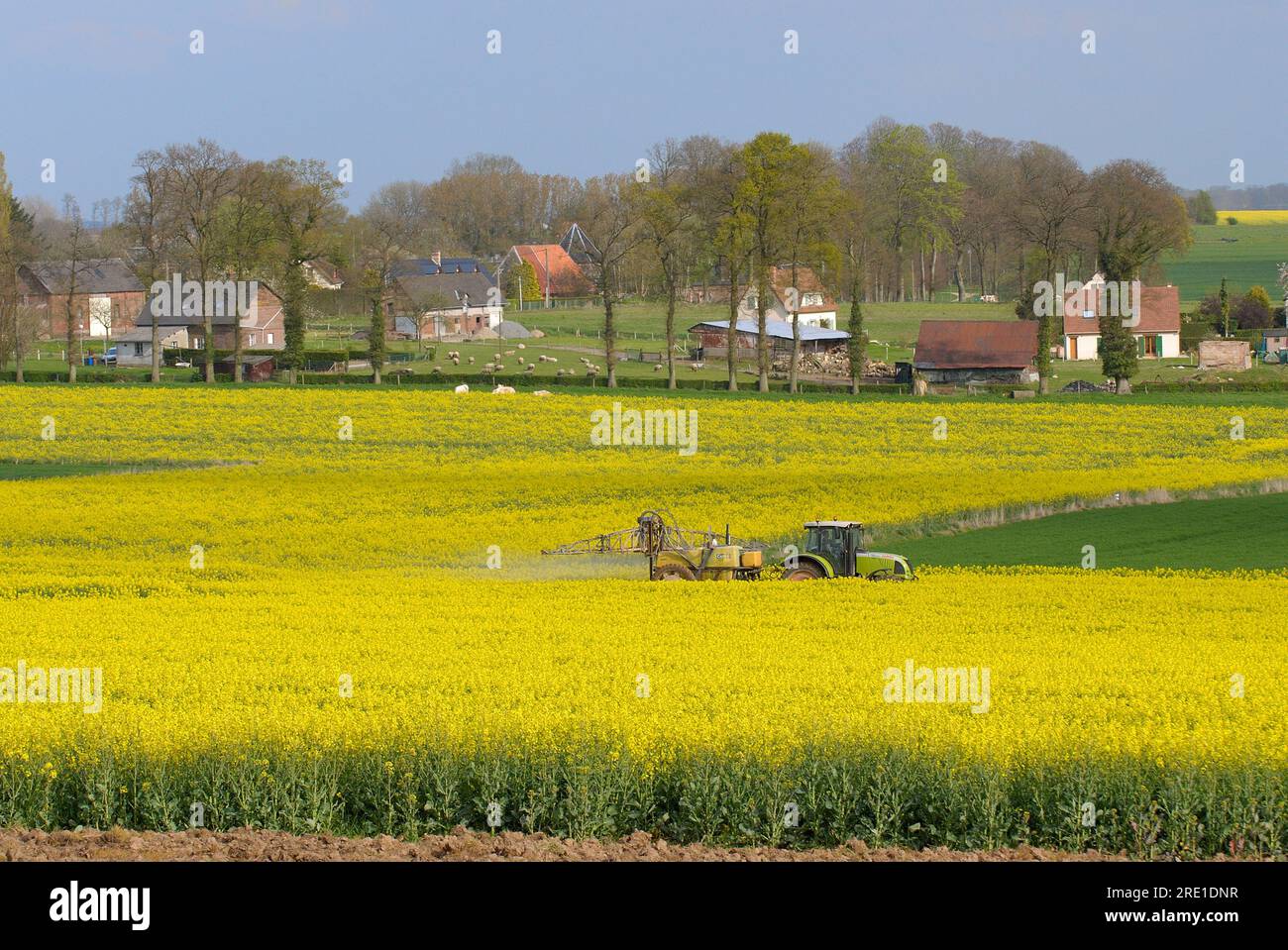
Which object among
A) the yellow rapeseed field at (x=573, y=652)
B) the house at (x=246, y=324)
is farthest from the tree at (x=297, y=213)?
the yellow rapeseed field at (x=573, y=652)

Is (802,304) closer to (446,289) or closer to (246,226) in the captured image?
(446,289)

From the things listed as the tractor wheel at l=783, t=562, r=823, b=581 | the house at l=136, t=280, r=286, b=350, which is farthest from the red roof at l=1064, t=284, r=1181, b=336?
the tractor wheel at l=783, t=562, r=823, b=581

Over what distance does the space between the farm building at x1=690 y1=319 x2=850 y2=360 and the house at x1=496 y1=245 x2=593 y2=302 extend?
168 ft

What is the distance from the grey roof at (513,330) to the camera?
143250 mm

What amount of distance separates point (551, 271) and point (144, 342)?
190 feet

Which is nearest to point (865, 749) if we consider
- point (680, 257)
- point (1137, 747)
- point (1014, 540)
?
point (1137, 747)

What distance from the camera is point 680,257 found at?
365ft

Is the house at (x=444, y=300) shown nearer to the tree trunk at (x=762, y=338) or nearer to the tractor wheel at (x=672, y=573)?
the tree trunk at (x=762, y=338)

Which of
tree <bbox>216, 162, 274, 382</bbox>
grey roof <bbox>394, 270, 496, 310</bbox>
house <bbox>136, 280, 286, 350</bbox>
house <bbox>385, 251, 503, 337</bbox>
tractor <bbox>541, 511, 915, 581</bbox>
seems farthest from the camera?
house <bbox>385, 251, 503, 337</bbox>

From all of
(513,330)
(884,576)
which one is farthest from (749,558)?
(513,330)

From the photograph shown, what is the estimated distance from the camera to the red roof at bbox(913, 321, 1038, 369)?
11269 centimetres

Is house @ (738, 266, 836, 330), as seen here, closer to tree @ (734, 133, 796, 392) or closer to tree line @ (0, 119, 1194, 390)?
tree line @ (0, 119, 1194, 390)

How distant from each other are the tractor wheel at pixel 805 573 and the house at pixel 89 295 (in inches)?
4871
